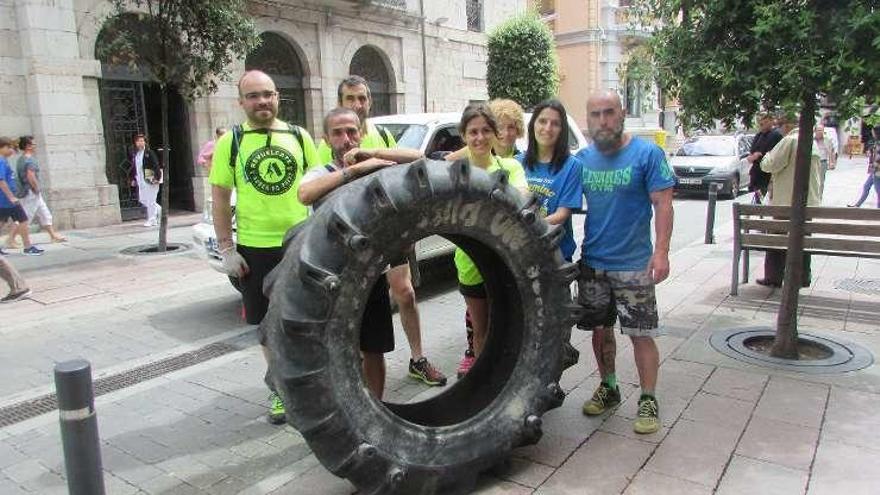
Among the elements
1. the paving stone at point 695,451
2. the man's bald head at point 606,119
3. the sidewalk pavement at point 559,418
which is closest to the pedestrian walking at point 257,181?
the sidewalk pavement at point 559,418

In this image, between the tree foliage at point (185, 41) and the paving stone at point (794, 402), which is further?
the tree foliage at point (185, 41)

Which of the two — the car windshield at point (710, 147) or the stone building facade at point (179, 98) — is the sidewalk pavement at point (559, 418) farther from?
the car windshield at point (710, 147)

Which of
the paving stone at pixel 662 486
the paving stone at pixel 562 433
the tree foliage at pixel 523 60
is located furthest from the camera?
the tree foliage at pixel 523 60

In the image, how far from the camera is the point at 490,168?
12.5ft

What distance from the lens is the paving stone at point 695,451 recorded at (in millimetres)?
3170

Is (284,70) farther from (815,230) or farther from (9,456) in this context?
(9,456)

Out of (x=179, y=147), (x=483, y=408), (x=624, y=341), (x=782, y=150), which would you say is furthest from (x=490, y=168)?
(x=179, y=147)

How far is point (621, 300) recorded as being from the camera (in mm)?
3648

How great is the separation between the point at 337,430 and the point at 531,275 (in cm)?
114

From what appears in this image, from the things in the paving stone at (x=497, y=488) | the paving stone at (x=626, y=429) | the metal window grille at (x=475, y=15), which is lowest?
the paving stone at (x=497, y=488)

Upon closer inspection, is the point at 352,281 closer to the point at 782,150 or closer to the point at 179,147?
the point at 782,150

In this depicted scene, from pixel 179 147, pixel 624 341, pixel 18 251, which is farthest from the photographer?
pixel 179 147

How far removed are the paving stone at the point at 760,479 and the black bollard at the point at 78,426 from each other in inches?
101

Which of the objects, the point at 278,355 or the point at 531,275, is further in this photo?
the point at 531,275
